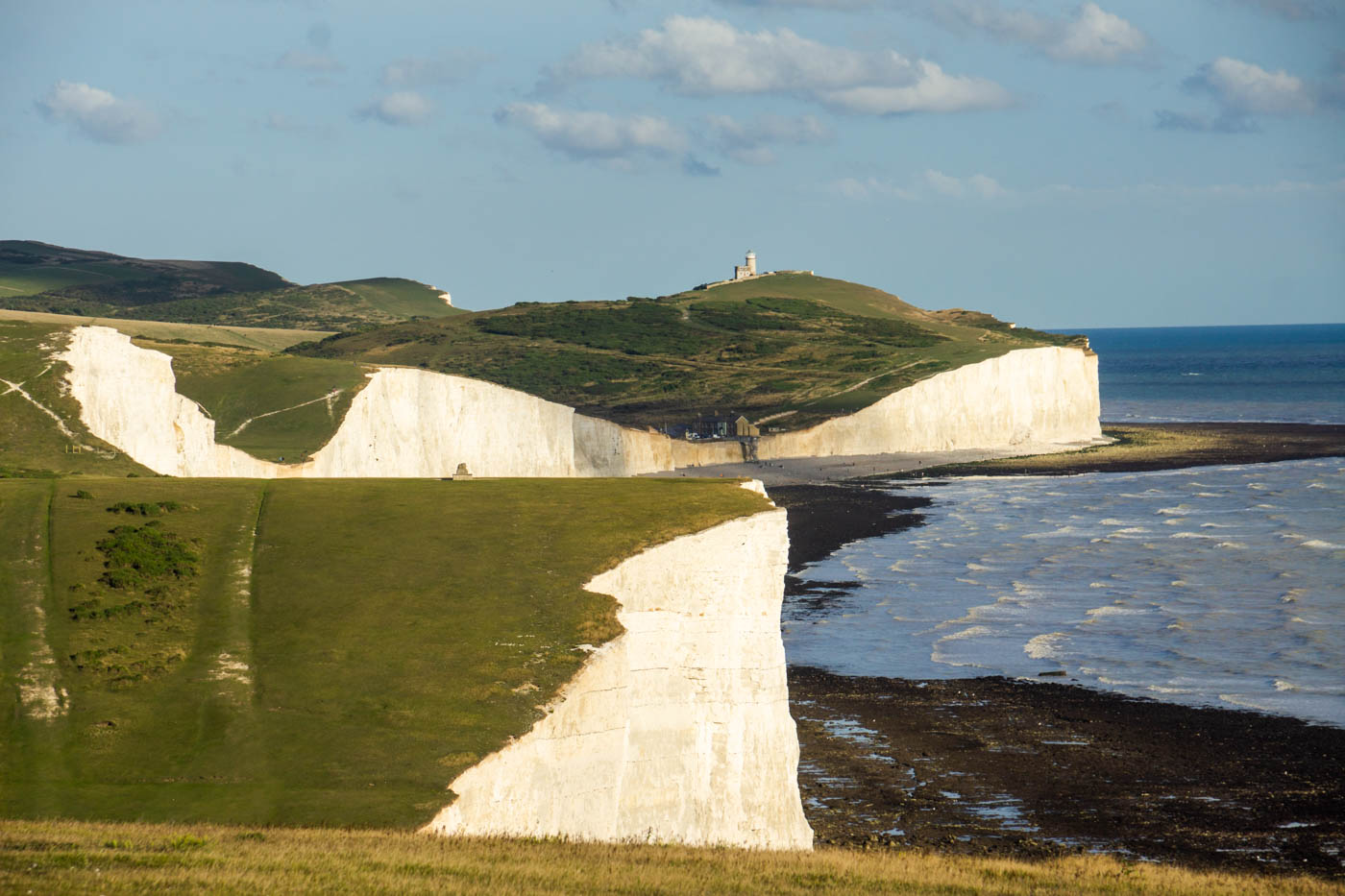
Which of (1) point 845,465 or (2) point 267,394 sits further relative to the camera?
(1) point 845,465

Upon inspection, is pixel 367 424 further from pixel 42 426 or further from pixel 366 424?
pixel 42 426

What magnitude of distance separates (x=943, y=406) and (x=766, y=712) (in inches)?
3745

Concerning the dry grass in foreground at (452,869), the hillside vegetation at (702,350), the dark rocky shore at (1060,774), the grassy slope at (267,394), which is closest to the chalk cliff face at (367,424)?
the grassy slope at (267,394)

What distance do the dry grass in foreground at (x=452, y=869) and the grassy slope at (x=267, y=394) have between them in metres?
34.9

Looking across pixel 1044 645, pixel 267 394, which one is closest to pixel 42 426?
pixel 267 394

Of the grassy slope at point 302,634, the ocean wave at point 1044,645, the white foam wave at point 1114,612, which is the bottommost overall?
the ocean wave at point 1044,645

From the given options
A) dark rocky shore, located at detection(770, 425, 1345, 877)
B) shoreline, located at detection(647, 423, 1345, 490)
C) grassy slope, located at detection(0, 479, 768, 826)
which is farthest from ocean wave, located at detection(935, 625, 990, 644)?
shoreline, located at detection(647, 423, 1345, 490)

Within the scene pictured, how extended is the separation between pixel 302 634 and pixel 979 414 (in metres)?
102

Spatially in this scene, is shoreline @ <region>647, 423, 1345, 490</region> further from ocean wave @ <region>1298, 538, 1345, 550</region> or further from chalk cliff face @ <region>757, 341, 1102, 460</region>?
ocean wave @ <region>1298, 538, 1345, 550</region>

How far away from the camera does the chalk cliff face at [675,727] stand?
21.9 metres

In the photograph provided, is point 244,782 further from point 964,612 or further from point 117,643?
point 964,612

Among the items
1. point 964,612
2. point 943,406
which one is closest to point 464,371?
point 943,406

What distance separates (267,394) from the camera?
6194 centimetres

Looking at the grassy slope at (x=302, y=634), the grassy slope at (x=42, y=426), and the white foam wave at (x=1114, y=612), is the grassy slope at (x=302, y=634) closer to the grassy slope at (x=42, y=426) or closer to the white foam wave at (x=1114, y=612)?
the grassy slope at (x=42, y=426)
